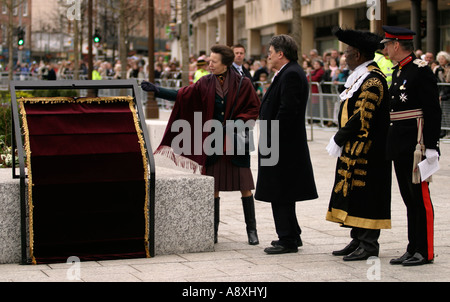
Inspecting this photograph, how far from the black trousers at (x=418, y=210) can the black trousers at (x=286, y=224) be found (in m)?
0.99

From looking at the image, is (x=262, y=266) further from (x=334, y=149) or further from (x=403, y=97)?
(x=403, y=97)

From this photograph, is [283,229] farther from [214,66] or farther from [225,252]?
[214,66]

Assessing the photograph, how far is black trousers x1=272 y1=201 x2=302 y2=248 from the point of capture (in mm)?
7512

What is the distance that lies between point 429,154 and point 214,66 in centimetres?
220

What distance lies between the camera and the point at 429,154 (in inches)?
269

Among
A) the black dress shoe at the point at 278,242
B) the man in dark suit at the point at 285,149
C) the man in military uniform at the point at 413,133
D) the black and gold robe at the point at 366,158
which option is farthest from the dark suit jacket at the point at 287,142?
the man in military uniform at the point at 413,133

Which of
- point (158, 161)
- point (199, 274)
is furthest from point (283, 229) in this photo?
point (158, 161)

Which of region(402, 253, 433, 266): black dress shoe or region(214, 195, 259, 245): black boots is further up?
region(214, 195, 259, 245): black boots

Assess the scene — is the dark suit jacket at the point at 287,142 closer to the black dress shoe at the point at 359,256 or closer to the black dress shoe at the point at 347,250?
the black dress shoe at the point at 347,250

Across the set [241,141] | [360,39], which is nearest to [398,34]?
[360,39]

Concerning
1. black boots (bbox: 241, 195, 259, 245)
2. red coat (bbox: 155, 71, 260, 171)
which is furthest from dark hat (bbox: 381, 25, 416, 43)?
black boots (bbox: 241, 195, 259, 245)

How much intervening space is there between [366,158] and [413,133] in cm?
42

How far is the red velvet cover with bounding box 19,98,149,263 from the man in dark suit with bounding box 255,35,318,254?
1.06 m

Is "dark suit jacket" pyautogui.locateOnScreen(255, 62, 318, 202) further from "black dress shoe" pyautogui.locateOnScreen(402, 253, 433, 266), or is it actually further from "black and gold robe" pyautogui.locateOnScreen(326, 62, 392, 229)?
"black dress shoe" pyautogui.locateOnScreen(402, 253, 433, 266)
